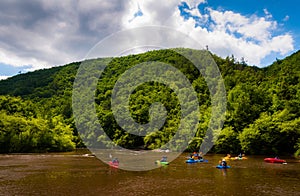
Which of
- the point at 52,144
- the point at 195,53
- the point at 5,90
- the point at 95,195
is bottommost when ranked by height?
the point at 95,195

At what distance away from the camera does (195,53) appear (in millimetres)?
92250

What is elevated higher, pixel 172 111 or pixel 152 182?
pixel 172 111

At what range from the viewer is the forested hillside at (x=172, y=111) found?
4197 centimetres

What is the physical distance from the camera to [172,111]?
7119cm

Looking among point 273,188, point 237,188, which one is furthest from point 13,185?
point 273,188

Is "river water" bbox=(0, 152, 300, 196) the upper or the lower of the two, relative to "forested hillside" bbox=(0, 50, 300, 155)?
lower

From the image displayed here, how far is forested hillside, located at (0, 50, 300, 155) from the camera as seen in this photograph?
4197 cm

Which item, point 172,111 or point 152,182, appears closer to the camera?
point 152,182

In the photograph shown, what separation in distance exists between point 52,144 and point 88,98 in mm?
23560

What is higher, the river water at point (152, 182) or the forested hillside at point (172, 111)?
the forested hillside at point (172, 111)

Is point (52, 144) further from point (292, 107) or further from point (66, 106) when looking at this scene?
point (292, 107)

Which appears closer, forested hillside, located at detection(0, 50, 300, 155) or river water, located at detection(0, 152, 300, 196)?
river water, located at detection(0, 152, 300, 196)

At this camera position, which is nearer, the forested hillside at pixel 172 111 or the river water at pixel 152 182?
the river water at pixel 152 182

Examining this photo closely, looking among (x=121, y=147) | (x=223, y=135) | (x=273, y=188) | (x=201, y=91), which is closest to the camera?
(x=273, y=188)
